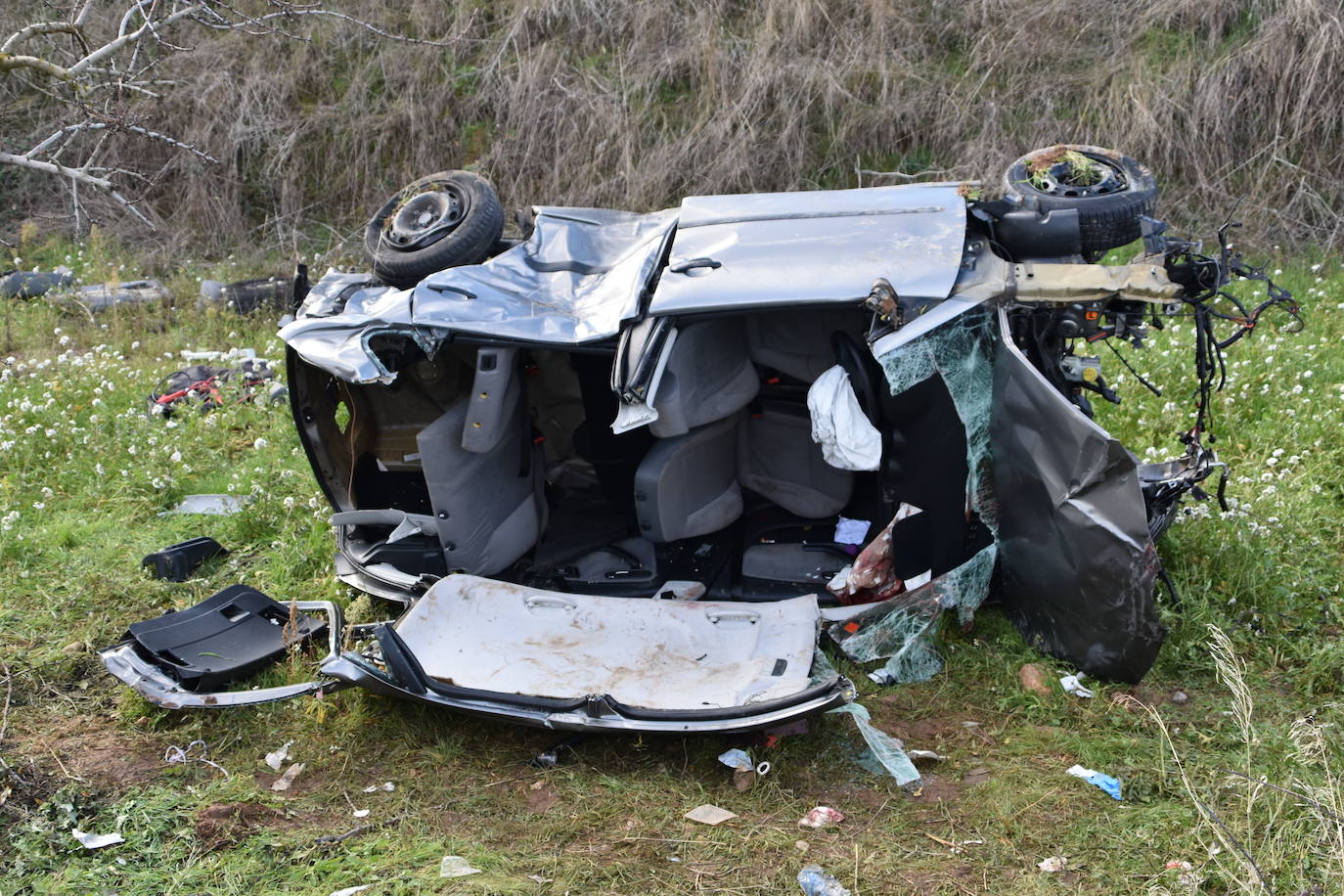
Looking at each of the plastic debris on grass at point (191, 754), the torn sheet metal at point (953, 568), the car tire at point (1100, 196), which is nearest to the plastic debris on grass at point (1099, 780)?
the torn sheet metal at point (953, 568)

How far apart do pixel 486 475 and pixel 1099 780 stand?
2562 millimetres

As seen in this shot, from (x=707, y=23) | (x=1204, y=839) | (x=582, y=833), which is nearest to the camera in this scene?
(x=1204, y=839)

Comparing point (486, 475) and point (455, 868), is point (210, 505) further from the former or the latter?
point (455, 868)

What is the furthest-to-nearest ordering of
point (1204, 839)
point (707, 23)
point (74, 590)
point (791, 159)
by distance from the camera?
point (707, 23)
point (791, 159)
point (74, 590)
point (1204, 839)

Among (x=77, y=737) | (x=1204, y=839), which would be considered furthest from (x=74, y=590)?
(x=1204, y=839)

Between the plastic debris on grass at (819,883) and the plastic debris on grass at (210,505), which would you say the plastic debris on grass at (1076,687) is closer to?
the plastic debris on grass at (819,883)

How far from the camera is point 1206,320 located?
4.06 meters

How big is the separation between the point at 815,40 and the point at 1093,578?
719cm

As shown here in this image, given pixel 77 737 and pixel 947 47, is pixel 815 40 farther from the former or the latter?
pixel 77 737

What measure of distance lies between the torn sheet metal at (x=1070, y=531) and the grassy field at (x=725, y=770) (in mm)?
209

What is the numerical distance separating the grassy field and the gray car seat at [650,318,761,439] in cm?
123

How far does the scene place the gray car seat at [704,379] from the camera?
4.29m

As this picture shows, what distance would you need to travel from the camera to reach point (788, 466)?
4.93 m

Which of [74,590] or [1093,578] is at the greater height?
[1093,578]
